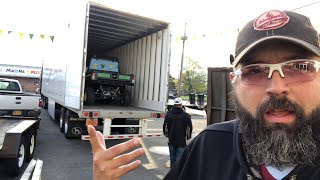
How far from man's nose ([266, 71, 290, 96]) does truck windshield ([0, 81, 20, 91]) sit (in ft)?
43.5

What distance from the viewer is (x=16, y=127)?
267 inches

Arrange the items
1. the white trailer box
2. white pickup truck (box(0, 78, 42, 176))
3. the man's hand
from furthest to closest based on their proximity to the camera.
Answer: the white trailer box, white pickup truck (box(0, 78, 42, 176)), the man's hand

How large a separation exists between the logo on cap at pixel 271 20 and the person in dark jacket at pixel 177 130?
20.0 feet

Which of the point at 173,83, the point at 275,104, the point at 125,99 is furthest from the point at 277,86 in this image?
the point at 173,83

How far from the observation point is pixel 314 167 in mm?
1301

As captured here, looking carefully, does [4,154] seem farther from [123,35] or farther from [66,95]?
[123,35]

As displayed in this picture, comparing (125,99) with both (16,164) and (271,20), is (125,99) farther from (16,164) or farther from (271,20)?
(271,20)

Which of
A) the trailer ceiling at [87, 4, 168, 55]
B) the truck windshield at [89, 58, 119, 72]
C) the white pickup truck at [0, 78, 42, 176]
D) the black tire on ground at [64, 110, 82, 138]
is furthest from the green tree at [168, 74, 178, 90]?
the black tire on ground at [64, 110, 82, 138]

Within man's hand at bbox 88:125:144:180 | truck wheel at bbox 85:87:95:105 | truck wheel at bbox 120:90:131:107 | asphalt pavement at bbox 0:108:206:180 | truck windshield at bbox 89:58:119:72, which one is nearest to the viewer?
man's hand at bbox 88:125:144:180

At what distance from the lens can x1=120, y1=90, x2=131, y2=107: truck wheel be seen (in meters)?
11.1

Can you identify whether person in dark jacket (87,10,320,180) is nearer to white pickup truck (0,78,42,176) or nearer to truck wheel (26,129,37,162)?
white pickup truck (0,78,42,176)

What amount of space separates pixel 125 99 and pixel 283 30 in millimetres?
9940

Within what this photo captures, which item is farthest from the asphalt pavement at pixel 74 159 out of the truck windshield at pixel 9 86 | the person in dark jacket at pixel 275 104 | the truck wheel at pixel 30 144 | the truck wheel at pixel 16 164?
the person in dark jacket at pixel 275 104

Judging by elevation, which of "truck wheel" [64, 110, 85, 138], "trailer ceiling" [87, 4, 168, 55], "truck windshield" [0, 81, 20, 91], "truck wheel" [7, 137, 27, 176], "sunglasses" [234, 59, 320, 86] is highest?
"trailer ceiling" [87, 4, 168, 55]
